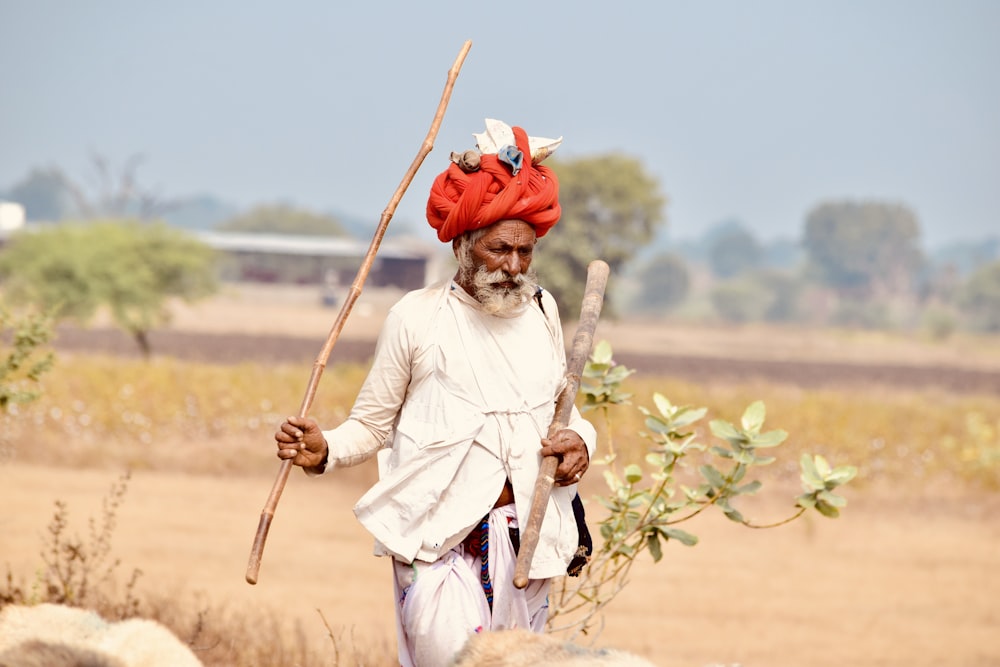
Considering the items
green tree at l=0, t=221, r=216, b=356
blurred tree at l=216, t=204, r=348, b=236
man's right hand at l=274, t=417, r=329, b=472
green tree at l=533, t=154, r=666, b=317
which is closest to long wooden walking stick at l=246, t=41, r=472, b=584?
man's right hand at l=274, t=417, r=329, b=472

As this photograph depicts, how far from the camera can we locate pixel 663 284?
330ft

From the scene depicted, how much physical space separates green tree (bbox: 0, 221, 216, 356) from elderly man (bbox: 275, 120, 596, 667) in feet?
56.1

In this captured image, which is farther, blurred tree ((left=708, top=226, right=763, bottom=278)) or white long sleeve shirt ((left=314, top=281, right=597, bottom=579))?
blurred tree ((left=708, top=226, right=763, bottom=278))

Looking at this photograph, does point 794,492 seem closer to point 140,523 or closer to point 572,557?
point 140,523

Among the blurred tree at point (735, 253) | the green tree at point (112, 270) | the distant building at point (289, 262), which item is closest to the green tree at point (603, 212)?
the green tree at point (112, 270)

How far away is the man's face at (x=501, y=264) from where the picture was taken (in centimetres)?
306

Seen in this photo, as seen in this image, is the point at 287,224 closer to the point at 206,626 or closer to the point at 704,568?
the point at 704,568

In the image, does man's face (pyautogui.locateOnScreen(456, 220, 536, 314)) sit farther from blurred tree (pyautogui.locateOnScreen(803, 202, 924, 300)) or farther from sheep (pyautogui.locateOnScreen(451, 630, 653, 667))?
blurred tree (pyautogui.locateOnScreen(803, 202, 924, 300))

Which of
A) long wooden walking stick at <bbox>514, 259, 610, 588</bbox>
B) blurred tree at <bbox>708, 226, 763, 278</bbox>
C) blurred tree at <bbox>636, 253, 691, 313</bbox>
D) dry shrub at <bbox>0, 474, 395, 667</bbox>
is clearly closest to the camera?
long wooden walking stick at <bbox>514, 259, 610, 588</bbox>

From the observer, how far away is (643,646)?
24.0 feet

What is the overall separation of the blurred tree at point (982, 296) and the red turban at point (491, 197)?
82849 mm

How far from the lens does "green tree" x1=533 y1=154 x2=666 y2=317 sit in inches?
1195

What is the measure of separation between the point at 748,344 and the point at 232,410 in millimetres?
39080

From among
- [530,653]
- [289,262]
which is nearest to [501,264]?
[530,653]
